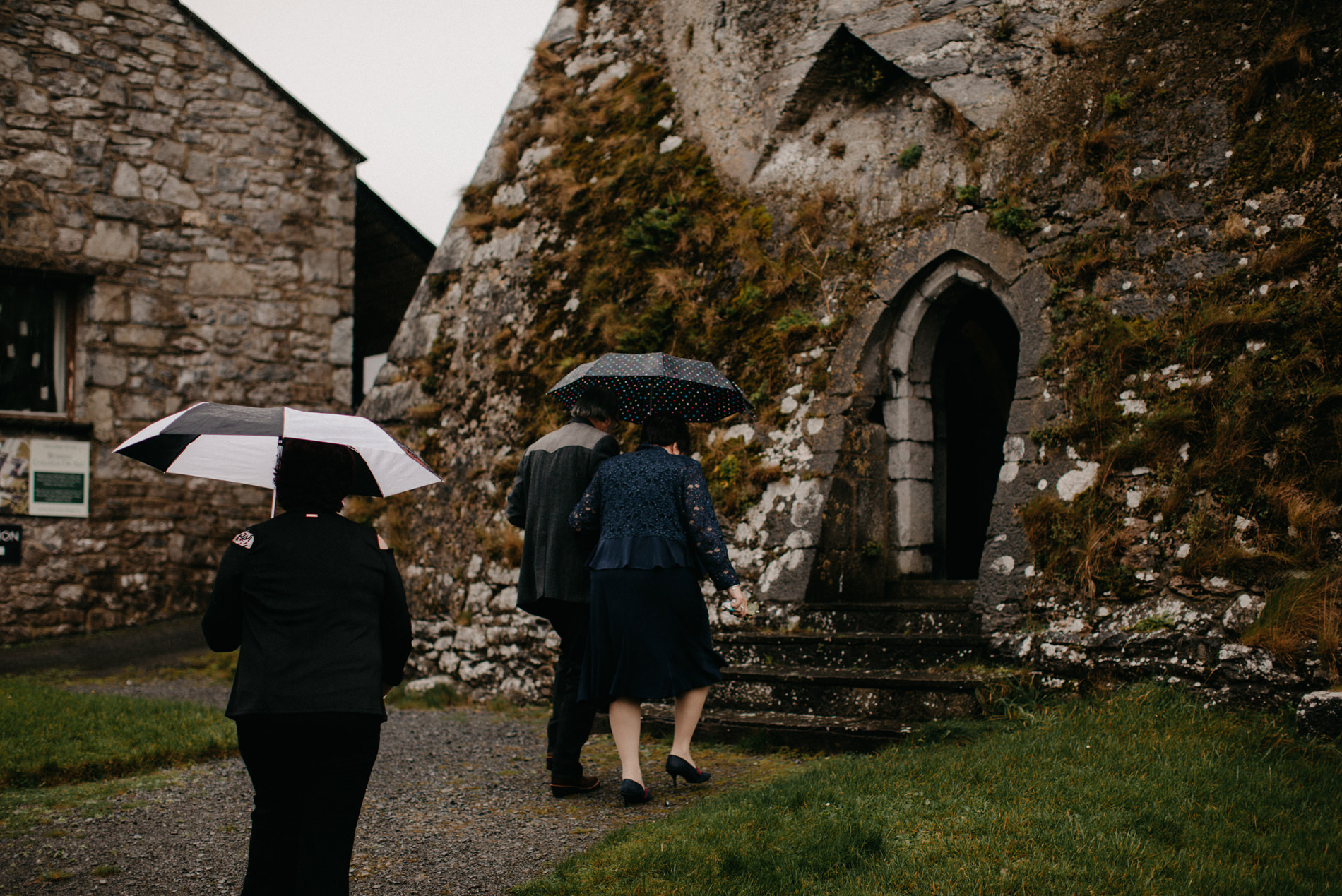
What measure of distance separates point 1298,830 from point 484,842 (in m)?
2.89

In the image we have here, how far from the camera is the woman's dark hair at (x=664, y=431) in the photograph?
15.5 ft

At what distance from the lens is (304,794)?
8.94ft

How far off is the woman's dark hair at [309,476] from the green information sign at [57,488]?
8.56m

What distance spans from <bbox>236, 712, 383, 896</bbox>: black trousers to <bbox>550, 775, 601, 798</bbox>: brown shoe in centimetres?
206

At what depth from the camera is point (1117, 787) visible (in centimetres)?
379

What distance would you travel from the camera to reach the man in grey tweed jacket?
4.76 m

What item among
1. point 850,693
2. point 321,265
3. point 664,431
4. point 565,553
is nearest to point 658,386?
point 664,431

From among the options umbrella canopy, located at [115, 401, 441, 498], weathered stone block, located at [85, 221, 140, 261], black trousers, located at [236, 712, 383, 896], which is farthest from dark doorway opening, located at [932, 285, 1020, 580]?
weathered stone block, located at [85, 221, 140, 261]

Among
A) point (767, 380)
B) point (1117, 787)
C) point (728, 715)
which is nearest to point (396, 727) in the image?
point (728, 715)

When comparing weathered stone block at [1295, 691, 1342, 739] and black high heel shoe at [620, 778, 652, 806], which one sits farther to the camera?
black high heel shoe at [620, 778, 652, 806]

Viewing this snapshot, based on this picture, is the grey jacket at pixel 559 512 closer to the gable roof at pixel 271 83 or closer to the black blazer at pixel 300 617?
the black blazer at pixel 300 617

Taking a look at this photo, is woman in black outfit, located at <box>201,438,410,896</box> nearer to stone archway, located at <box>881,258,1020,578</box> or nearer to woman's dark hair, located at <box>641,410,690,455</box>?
woman's dark hair, located at <box>641,410,690,455</box>

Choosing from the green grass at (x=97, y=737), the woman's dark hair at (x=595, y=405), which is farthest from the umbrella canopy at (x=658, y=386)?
the green grass at (x=97, y=737)

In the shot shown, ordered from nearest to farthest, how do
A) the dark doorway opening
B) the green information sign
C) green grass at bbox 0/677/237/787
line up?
green grass at bbox 0/677/237/787 < the dark doorway opening < the green information sign
